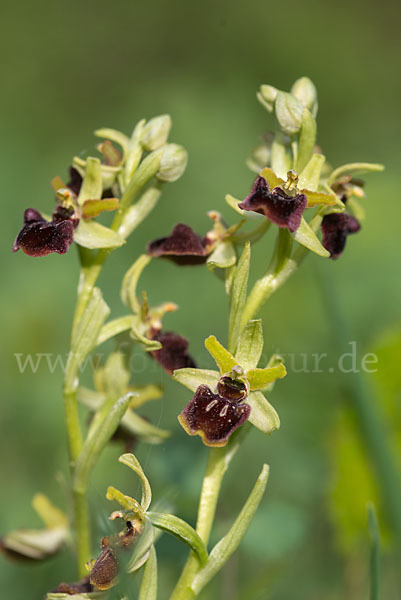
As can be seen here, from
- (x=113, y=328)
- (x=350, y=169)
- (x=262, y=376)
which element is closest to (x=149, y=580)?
(x=262, y=376)

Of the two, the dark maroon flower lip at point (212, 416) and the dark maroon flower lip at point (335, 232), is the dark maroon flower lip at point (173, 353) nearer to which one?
the dark maroon flower lip at point (212, 416)

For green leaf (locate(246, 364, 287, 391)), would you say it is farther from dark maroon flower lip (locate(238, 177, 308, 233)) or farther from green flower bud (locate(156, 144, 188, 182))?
green flower bud (locate(156, 144, 188, 182))

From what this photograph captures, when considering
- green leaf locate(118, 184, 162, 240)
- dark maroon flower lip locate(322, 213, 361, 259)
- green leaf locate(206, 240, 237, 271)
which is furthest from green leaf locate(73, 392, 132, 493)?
dark maroon flower lip locate(322, 213, 361, 259)

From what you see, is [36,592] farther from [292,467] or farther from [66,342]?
[66,342]

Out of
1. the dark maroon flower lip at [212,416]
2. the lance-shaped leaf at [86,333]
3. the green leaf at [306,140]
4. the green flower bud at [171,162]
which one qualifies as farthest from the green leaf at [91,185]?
the dark maroon flower lip at [212,416]

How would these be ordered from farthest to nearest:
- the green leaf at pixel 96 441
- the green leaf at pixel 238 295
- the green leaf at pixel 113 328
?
the green leaf at pixel 113 328, the green leaf at pixel 96 441, the green leaf at pixel 238 295

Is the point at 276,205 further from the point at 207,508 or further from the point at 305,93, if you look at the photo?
the point at 207,508
